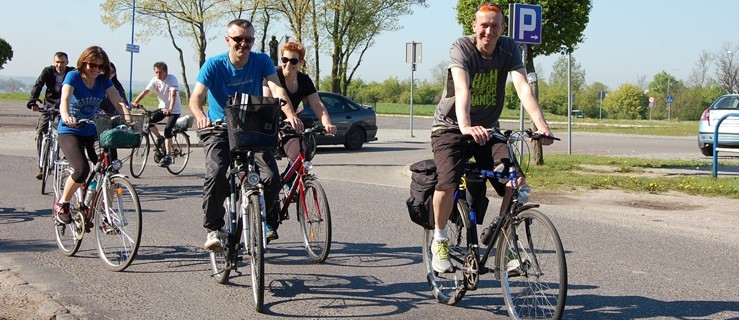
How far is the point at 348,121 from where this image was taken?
2095cm

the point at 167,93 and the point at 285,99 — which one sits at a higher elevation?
the point at 167,93

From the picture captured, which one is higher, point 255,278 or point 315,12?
point 315,12

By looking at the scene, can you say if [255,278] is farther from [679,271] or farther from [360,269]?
[679,271]

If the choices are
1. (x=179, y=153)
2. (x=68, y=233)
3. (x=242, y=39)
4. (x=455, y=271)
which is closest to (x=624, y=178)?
(x=179, y=153)

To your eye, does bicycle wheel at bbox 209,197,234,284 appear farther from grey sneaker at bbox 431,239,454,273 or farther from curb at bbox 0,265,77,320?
grey sneaker at bbox 431,239,454,273

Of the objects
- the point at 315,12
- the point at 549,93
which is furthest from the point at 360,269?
the point at 549,93

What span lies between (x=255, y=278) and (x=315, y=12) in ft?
142

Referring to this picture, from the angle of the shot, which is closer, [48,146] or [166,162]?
[48,146]

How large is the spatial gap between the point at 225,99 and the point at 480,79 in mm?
1889

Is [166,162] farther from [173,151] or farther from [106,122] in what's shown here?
[106,122]

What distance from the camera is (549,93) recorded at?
9062cm

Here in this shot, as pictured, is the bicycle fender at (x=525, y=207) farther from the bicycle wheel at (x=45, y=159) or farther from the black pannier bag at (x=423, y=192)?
the bicycle wheel at (x=45, y=159)

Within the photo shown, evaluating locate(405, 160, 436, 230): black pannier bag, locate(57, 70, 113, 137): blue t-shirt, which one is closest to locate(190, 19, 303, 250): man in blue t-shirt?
locate(405, 160, 436, 230): black pannier bag

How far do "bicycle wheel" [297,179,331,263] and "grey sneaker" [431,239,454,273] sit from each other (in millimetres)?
1444
